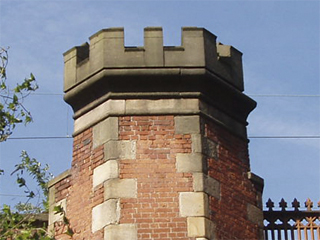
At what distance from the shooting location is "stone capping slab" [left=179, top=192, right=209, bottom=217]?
39.5 feet

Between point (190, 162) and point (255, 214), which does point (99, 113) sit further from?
point (255, 214)

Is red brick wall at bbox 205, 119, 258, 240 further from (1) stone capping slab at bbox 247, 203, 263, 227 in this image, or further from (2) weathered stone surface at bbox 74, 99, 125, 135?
(2) weathered stone surface at bbox 74, 99, 125, 135

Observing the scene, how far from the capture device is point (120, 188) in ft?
39.9

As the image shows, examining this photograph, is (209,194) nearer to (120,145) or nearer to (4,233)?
(120,145)

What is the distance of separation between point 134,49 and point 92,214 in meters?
2.24

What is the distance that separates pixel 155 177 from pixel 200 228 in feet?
2.90

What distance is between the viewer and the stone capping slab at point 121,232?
467 inches

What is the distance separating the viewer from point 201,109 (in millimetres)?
12789

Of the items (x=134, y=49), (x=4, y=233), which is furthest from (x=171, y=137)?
(x=4, y=233)

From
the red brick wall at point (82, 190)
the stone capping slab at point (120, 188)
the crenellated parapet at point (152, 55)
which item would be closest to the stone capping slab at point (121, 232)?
the red brick wall at point (82, 190)

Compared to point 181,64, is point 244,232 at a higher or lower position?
lower

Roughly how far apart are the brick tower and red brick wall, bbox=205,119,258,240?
0.6 inches

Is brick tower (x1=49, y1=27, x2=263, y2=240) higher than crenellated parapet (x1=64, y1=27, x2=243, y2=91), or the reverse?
crenellated parapet (x1=64, y1=27, x2=243, y2=91)

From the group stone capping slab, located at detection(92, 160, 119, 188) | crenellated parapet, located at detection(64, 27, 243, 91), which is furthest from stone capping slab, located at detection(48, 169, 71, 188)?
crenellated parapet, located at detection(64, 27, 243, 91)
